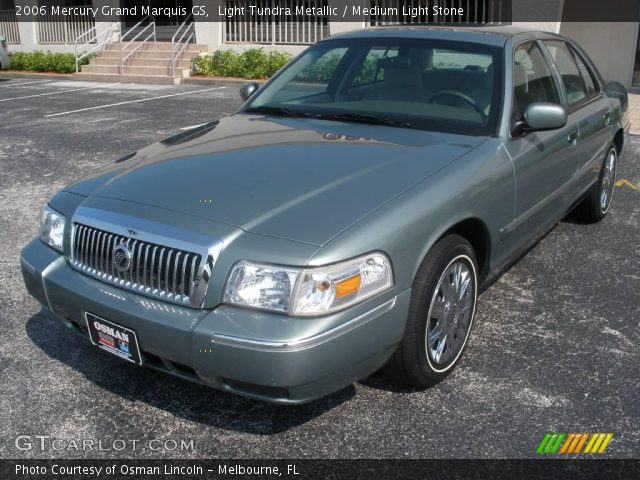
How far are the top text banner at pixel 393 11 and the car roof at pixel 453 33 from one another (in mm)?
7820

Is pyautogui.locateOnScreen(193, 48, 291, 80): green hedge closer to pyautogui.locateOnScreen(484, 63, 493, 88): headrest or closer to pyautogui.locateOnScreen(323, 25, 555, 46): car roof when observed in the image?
pyautogui.locateOnScreen(323, 25, 555, 46): car roof

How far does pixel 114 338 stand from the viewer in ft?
9.71

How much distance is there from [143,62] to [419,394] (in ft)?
52.6

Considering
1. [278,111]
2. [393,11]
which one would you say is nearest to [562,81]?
[278,111]

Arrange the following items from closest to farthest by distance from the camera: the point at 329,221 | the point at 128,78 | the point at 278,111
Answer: the point at 329,221, the point at 278,111, the point at 128,78

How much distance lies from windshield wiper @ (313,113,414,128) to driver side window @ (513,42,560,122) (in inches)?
25.3

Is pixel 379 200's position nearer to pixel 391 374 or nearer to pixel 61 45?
pixel 391 374

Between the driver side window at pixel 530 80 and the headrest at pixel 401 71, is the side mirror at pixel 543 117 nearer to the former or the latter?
the driver side window at pixel 530 80

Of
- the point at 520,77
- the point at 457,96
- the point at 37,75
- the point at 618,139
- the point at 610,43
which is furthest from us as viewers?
the point at 37,75

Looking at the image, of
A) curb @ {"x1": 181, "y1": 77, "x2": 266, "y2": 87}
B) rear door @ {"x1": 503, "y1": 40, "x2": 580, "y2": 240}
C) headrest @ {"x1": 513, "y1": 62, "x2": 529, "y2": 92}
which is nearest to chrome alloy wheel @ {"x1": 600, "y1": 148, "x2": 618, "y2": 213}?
rear door @ {"x1": 503, "y1": 40, "x2": 580, "y2": 240}

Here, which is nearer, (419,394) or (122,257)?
(122,257)

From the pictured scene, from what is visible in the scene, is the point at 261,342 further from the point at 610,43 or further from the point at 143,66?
the point at 143,66

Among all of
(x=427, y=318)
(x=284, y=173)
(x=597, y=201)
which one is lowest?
(x=597, y=201)

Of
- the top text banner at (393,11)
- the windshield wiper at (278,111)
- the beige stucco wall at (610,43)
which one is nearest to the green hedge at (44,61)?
the top text banner at (393,11)
